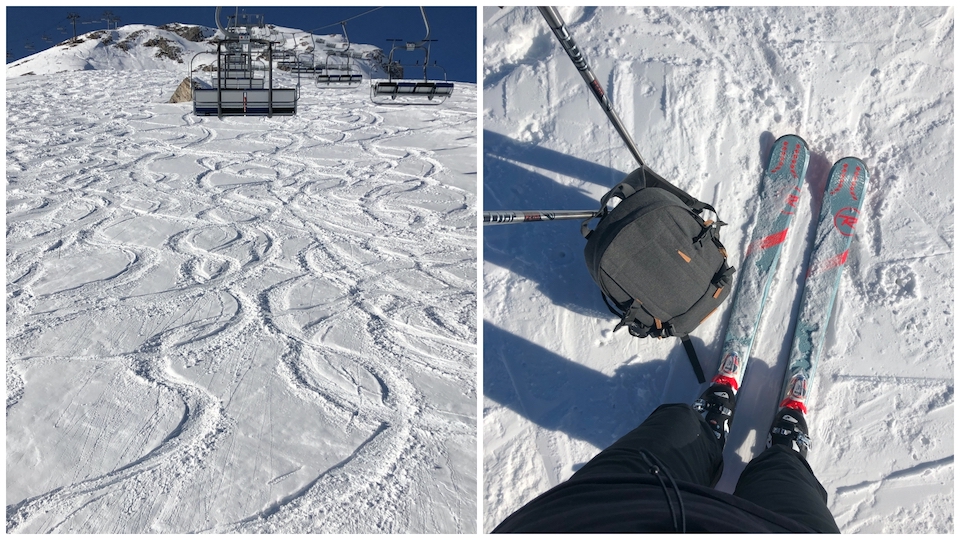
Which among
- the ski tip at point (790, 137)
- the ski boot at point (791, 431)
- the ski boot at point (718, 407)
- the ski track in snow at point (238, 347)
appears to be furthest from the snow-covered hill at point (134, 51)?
the ski boot at point (791, 431)

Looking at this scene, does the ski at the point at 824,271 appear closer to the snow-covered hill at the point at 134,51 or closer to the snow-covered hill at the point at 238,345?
the snow-covered hill at the point at 238,345

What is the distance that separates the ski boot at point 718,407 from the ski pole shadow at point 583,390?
118mm

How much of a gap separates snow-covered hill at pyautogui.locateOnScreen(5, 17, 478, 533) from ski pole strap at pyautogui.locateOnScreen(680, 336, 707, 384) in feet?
2.82

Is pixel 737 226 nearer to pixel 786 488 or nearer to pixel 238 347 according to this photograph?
pixel 786 488

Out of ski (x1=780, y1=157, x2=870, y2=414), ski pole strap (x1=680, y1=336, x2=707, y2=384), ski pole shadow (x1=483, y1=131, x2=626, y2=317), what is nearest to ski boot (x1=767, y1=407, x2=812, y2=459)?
ski (x1=780, y1=157, x2=870, y2=414)

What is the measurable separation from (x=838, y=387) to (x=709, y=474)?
785mm

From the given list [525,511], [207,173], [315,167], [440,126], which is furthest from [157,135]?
[525,511]

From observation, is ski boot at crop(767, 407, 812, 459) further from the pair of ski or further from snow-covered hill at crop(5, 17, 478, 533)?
snow-covered hill at crop(5, 17, 478, 533)

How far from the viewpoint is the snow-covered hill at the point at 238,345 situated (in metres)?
1.72

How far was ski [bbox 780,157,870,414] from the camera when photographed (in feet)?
7.57

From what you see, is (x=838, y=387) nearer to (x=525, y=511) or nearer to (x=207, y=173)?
(x=525, y=511)

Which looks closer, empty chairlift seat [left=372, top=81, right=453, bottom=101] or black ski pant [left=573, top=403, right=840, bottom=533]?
black ski pant [left=573, top=403, right=840, bottom=533]

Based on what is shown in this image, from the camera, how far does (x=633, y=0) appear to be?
2.94m

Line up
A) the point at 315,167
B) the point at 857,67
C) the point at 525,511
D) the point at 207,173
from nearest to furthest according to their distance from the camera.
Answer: the point at 525,511 → the point at 857,67 → the point at 207,173 → the point at 315,167
